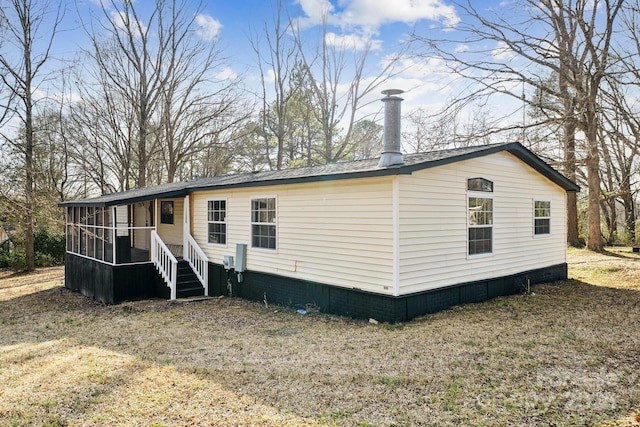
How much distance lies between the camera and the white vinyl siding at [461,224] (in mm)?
7000

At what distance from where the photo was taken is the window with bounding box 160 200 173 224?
13.1 metres

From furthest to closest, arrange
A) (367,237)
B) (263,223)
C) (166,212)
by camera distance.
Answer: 1. (166,212)
2. (263,223)
3. (367,237)

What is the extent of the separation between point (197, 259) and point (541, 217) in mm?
8658

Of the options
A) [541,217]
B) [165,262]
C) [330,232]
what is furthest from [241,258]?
[541,217]

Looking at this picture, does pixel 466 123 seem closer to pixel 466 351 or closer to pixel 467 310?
pixel 467 310

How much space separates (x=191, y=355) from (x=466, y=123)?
16.9 meters

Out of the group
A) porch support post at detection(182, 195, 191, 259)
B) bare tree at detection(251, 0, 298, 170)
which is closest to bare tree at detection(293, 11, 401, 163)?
bare tree at detection(251, 0, 298, 170)

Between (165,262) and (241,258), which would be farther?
(165,262)

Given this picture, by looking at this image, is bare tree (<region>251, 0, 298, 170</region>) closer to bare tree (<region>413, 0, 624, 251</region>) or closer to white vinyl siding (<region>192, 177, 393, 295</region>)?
bare tree (<region>413, 0, 624, 251</region>)

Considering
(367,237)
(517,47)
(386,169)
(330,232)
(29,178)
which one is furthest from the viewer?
(29,178)

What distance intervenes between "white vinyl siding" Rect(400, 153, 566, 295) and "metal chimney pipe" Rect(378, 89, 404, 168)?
1.38ft

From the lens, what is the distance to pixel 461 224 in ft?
26.0

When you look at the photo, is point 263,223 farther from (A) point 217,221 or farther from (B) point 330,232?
(B) point 330,232

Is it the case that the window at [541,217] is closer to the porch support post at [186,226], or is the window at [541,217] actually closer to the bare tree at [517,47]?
the bare tree at [517,47]
